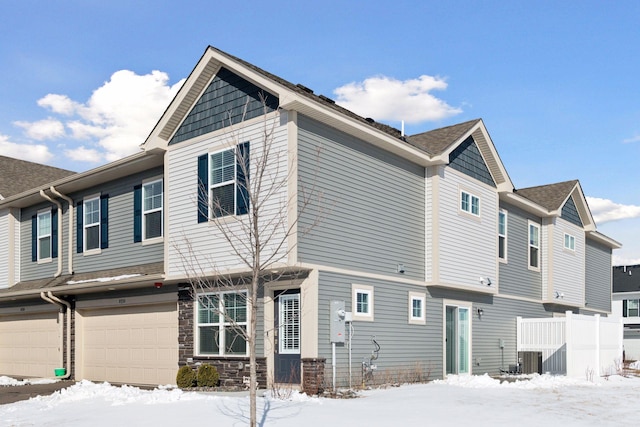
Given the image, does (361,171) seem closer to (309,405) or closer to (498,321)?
(309,405)

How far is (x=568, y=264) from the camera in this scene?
27344 millimetres

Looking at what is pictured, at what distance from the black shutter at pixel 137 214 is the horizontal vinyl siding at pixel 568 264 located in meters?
15.1

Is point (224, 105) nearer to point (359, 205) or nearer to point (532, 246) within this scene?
point (359, 205)

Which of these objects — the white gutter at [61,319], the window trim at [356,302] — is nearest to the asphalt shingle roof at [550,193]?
the window trim at [356,302]

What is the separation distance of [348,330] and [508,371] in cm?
922

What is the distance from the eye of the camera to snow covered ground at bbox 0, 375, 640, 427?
11.3 meters

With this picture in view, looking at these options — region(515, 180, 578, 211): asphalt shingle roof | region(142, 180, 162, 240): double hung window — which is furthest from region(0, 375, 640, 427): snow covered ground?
region(515, 180, 578, 211): asphalt shingle roof

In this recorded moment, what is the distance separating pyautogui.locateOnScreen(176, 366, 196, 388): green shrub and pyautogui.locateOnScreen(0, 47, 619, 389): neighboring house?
72 centimetres

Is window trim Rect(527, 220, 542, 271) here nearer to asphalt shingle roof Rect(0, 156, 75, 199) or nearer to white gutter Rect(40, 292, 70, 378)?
white gutter Rect(40, 292, 70, 378)

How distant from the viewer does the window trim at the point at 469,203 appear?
66.0 feet

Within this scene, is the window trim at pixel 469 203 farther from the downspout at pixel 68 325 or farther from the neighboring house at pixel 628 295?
the neighboring house at pixel 628 295

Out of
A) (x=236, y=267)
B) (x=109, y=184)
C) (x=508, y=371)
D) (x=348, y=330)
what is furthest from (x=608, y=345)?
(x=109, y=184)

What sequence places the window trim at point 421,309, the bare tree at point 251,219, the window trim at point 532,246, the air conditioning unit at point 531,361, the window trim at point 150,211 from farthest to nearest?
the window trim at point 532,246 → the air conditioning unit at point 531,361 → the window trim at point 150,211 → the window trim at point 421,309 → the bare tree at point 251,219

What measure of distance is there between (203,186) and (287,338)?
4.17 meters
